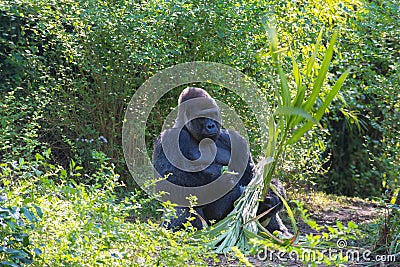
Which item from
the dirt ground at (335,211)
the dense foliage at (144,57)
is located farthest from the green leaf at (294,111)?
the dirt ground at (335,211)

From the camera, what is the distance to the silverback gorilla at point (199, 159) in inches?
159

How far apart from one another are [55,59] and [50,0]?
94 centimetres

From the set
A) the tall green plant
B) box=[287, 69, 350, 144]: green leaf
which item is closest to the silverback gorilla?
the tall green plant

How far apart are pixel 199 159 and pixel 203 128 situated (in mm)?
196

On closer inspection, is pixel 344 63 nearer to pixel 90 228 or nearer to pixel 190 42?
pixel 190 42

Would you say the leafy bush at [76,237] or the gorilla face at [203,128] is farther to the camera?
the gorilla face at [203,128]

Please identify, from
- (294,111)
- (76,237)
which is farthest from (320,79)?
(76,237)

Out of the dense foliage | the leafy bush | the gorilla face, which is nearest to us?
the leafy bush

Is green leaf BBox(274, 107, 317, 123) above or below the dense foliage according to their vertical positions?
below

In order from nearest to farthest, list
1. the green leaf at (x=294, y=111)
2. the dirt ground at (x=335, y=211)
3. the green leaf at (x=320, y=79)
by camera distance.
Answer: the green leaf at (x=294, y=111), the green leaf at (x=320, y=79), the dirt ground at (x=335, y=211)

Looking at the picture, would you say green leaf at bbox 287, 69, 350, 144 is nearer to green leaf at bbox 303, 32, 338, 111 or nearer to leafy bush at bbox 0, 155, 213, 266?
green leaf at bbox 303, 32, 338, 111

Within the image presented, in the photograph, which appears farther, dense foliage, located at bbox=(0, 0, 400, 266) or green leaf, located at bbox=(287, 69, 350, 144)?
dense foliage, located at bbox=(0, 0, 400, 266)

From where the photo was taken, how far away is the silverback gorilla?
4.04 m

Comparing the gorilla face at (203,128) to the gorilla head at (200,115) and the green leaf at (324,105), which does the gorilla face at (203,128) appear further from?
the green leaf at (324,105)
